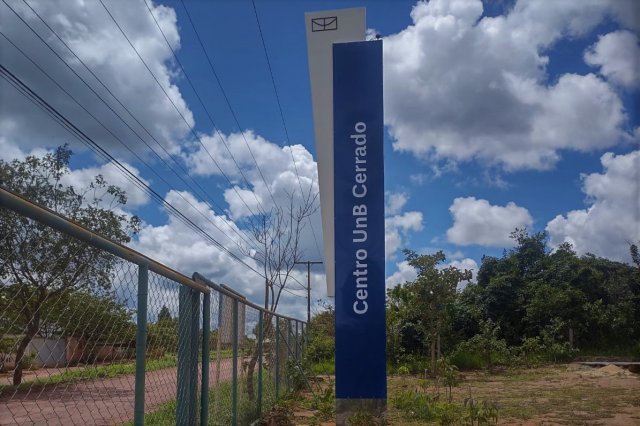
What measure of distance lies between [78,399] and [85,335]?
46cm

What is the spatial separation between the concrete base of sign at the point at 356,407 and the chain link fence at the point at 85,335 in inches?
62.3

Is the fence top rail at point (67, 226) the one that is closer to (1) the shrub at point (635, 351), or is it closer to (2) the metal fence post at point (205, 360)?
(2) the metal fence post at point (205, 360)

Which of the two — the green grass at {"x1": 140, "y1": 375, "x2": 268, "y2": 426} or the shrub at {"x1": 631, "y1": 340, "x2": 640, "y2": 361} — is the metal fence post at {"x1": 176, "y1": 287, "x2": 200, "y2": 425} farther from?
the shrub at {"x1": 631, "y1": 340, "x2": 640, "y2": 361}

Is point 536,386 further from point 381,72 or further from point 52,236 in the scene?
point 52,236

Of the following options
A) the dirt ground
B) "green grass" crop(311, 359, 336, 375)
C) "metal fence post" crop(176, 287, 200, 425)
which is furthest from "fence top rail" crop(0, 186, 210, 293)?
"green grass" crop(311, 359, 336, 375)

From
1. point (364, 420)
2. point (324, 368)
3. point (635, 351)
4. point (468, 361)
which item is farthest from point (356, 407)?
point (635, 351)

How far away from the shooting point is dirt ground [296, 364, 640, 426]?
10.0 m

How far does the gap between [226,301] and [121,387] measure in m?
2.61

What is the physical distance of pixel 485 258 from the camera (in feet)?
94.7

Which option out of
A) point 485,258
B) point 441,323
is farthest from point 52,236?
point 485,258

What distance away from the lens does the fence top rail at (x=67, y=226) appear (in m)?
2.26

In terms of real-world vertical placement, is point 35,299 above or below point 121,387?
above

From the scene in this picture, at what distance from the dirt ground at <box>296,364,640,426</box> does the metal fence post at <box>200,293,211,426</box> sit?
3902 millimetres

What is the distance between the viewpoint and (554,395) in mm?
13297
